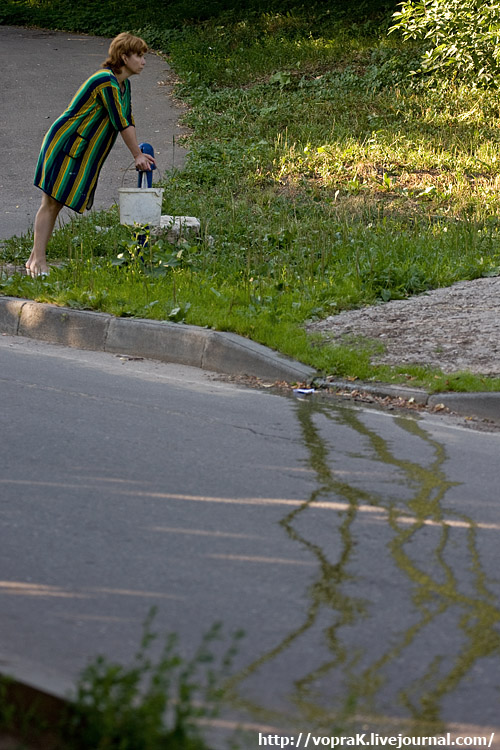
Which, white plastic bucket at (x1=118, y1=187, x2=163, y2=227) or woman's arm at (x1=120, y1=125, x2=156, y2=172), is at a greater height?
woman's arm at (x1=120, y1=125, x2=156, y2=172)

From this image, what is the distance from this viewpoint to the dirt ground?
6.02 m

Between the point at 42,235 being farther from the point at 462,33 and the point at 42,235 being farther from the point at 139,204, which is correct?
the point at 462,33

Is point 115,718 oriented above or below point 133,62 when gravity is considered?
below

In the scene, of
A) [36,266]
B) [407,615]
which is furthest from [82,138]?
[407,615]

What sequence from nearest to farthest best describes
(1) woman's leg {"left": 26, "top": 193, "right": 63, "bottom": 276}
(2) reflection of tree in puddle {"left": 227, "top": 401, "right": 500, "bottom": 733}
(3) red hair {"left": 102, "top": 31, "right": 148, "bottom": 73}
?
(2) reflection of tree in puddle {"left": 227, "top": 401, "right": 500, "bottom": 733}
(3) red hair {"left": 102, "top": 31, "right": 148, "bottom": 73}
(1) woman's leg {"left": 26, "top": 193, "right": 63, "bottom": 276}

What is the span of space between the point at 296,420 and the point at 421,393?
90 centimetres

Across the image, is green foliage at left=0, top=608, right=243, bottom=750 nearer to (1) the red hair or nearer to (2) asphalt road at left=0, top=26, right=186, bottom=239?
(1) the red hair

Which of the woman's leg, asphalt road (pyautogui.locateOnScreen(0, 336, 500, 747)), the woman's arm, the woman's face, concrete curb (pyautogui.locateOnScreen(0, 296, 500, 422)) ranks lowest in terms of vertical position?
asphalt road (pyautogui.locateOnScreen(0, 336, 500, 747))

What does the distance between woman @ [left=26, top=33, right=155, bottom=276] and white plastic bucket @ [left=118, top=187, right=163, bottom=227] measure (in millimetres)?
286

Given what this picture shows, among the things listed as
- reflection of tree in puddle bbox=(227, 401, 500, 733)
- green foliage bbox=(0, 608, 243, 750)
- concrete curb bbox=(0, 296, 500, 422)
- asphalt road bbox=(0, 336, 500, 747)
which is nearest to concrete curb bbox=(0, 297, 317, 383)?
concrete curb bbox=(0, 296, 500, 422)

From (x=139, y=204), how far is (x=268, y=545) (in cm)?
527

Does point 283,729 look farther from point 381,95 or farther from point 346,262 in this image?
point 381,95

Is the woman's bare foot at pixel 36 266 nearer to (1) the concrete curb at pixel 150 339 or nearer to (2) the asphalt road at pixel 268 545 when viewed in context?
(1) the concrete curb at pixel 150 339

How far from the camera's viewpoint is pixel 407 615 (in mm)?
3002
